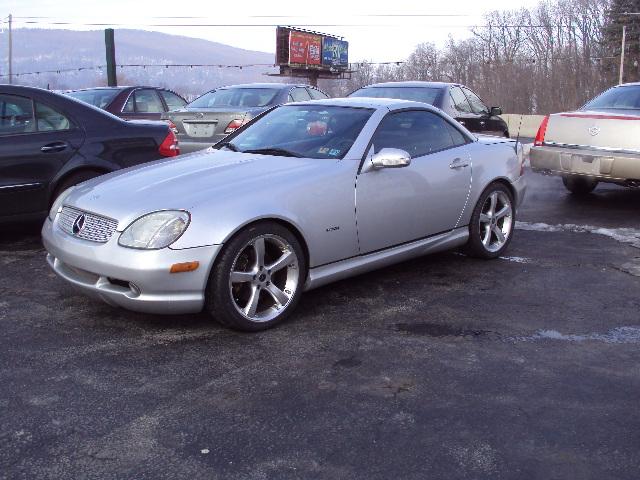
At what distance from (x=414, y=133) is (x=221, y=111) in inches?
201

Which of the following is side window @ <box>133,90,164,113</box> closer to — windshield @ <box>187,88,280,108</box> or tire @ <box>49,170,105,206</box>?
windshield @ <box>187,88,280,108</box>

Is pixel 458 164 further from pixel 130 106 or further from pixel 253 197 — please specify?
pixel 130 106

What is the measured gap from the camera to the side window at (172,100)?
12.8 metres

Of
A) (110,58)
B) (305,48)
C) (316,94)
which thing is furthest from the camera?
(305,48)

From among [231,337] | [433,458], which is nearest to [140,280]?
[231,337]

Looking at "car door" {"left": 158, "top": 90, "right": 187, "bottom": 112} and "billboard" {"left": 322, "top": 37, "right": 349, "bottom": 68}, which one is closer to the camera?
"car door" {"left": 158, "top": 90, "right": 187, "bottom": 112}

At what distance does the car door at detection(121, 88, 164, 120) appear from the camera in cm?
1177

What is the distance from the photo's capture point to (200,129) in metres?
10.1

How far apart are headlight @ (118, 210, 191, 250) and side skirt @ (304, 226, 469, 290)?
96 centimetres

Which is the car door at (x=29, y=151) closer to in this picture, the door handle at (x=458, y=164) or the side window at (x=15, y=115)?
A: the side window at (x=15, y=115)

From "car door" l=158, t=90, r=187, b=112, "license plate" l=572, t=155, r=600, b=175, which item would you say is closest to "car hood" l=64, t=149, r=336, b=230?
"license plate" l=572, t=155, r=600, b=175

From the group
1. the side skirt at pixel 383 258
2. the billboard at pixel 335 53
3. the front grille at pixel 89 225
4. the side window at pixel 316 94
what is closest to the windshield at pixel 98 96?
the side window at pixel 316 94

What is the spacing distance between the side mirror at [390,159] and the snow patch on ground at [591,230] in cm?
309

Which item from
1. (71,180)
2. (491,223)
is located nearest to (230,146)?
(71,180)
